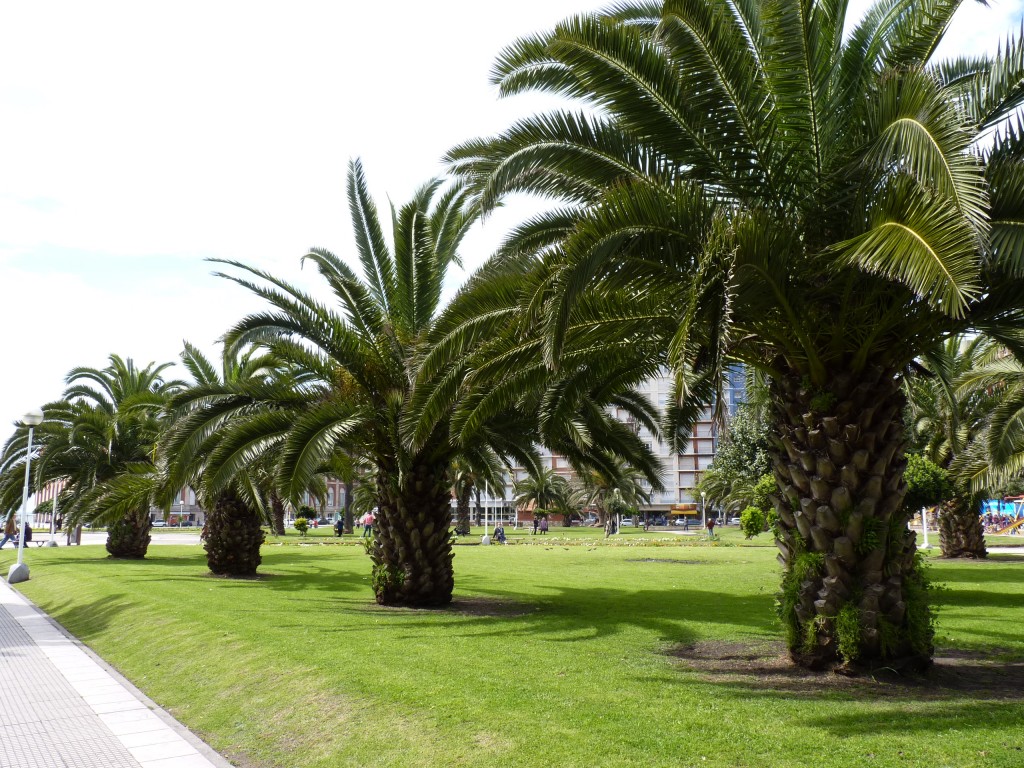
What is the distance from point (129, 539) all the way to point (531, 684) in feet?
76.8

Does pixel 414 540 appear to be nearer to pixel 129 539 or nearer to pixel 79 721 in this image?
pixel 79 721

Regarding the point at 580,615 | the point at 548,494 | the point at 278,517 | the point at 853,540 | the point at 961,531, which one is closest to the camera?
the point at 853,540

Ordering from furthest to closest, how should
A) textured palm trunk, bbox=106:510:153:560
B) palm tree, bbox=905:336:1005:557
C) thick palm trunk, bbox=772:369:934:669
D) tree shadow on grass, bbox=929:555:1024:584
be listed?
textured palm trunk, bbox=106:510:153:560 < palm tree, bbox=905:336:1005:557 < tree shadow on grass, bbox=929:555:1024:584 < thick palm trunk, bbox=772:369:934:669

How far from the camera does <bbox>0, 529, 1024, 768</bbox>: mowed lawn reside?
5.58m

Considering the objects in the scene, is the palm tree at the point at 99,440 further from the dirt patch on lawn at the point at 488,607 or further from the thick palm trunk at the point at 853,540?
the thick palm trunk at the point at 853,540

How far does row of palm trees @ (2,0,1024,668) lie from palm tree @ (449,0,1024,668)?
0.08ft

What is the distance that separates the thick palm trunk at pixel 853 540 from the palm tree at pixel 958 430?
1205 cm

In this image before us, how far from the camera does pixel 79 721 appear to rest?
7.21 meters

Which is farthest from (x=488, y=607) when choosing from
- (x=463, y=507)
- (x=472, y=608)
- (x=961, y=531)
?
(x=463, y=507)

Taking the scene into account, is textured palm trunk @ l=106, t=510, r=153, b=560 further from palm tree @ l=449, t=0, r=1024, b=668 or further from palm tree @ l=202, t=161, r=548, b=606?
palm tree @ l=449, t=0, r=1024, b=668

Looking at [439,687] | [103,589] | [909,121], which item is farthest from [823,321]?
[103,589]

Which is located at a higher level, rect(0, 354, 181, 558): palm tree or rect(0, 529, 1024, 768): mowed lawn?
rect(0, 354, 181, 558): palm tree

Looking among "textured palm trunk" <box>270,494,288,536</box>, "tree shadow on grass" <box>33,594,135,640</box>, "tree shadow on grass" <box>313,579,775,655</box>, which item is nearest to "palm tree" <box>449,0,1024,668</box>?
"tree shadow on grass" <box>313,579,775,655</box>

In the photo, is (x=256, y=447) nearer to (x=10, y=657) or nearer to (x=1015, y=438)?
(x=10, y=657)
